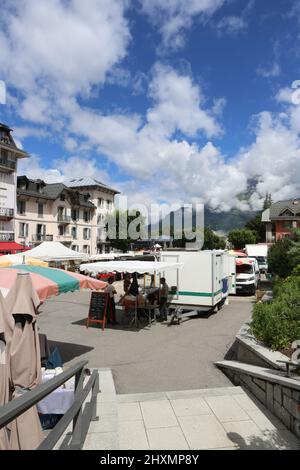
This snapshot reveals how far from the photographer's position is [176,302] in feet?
49.6

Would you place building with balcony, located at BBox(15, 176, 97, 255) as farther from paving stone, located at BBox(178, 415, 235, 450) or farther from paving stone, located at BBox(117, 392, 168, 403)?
paving stone, located at BBox(178, 415, 235, 450)

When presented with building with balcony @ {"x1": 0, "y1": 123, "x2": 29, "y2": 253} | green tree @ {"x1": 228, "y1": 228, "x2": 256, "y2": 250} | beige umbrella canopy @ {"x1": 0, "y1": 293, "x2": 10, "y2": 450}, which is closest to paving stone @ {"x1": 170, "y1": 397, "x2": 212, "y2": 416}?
beige umbrella canopy @ {"x1": 0, "y1": 293, "x2": 10, "y2": 450}

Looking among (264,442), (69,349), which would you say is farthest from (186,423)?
(69,349)

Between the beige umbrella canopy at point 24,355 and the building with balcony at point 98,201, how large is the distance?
4883 cm

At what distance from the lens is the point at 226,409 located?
5652 millimetres

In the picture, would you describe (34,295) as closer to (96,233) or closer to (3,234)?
(3,234)

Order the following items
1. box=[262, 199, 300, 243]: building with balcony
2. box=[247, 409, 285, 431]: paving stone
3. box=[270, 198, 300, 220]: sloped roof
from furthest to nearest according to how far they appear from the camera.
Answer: box=[270, 198, 300, 220]: sloped roof → box=[262, 199, 300, 243]: building with balcony → box=[247, 409, 285, 431]: paving stone

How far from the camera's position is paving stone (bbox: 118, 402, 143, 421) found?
536 cm

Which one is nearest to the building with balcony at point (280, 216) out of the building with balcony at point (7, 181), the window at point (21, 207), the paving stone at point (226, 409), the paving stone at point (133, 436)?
the window at point (21, 207)

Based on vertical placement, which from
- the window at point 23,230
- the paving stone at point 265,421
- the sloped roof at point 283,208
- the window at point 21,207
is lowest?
the paving stone at point 265,421

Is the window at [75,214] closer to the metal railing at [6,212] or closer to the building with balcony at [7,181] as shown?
the building with balcony at [7,181]

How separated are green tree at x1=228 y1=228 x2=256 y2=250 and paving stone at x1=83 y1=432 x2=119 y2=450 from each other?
73.7 m

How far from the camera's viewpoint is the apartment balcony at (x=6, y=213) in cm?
3506
